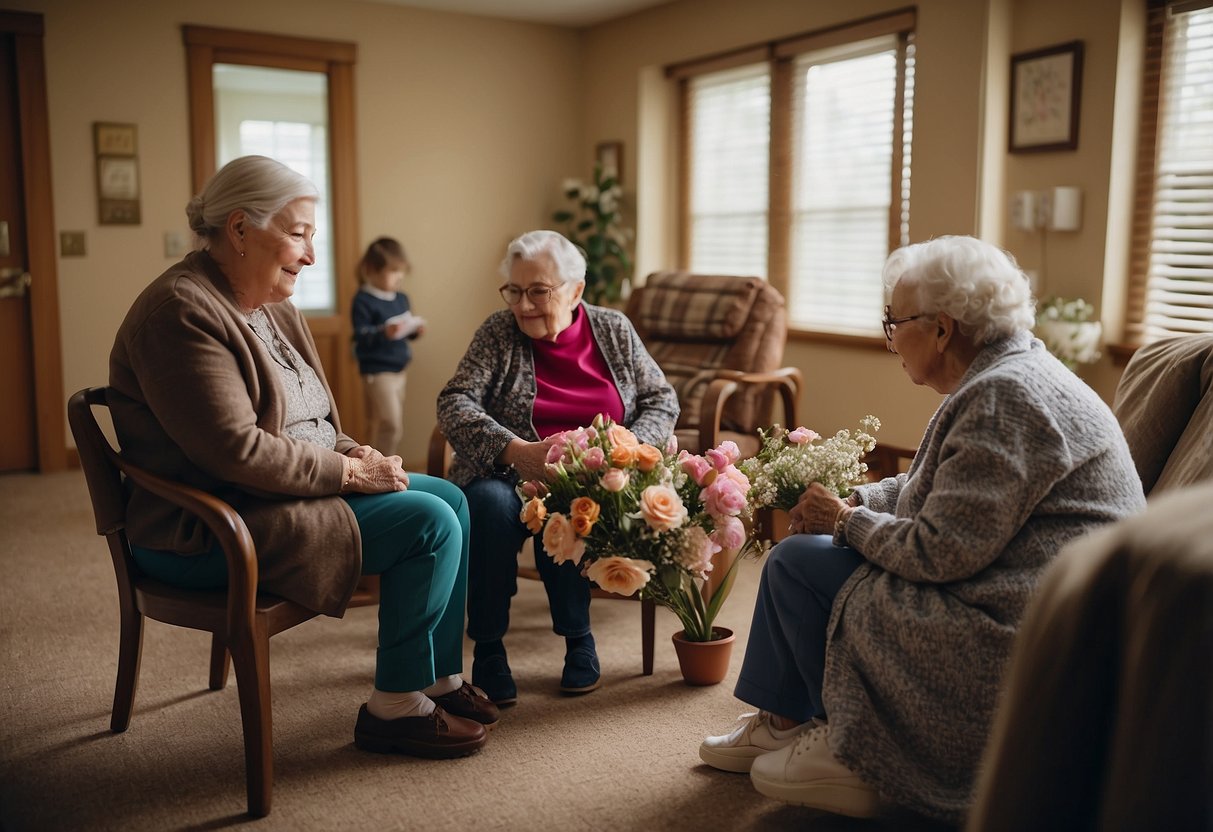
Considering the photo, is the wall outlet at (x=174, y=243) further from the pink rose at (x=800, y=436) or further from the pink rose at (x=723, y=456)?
the pink rose at (x=800, y=436)

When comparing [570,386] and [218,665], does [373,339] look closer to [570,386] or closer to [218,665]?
[570,386]

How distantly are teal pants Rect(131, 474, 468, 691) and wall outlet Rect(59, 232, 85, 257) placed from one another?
3281 millimetres

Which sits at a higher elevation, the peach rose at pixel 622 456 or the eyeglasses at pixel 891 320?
the eyeglasses at pixel 891 320

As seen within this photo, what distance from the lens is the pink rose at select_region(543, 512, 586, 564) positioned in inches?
78.3

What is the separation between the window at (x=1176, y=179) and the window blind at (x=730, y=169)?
1.77m

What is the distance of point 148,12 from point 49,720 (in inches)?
143

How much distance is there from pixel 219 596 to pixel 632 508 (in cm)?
77

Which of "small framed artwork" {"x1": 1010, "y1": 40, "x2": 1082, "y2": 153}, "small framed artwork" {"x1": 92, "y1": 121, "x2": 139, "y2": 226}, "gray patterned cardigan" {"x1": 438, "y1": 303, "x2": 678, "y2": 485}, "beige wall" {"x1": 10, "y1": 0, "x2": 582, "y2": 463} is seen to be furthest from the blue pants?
"small framed artwork" {"x1": 92, "y1": 121, "x2": 139, "y2": 226}

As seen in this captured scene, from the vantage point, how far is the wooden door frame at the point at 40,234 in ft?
14.9

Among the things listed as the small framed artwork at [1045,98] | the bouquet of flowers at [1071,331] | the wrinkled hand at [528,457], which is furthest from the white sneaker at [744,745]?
the small framed artwork at [1045,98]

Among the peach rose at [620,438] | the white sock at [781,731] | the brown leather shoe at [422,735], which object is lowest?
the brown leather shoe at [422,735]

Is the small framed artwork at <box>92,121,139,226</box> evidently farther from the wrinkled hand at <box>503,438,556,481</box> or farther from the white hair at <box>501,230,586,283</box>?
the wrinkled hand at <box>503,438,556,481</box>

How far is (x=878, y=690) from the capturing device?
1.65 meters

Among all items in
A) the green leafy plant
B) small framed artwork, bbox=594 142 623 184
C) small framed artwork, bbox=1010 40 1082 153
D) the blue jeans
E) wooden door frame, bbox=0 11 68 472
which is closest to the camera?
the blue jeans
